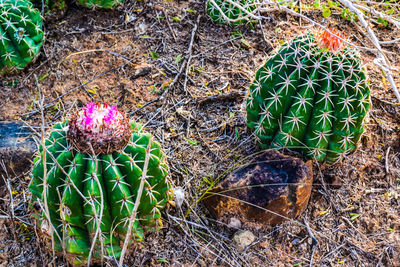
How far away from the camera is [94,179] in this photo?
1.91 meters

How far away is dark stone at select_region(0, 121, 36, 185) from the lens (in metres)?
2.65

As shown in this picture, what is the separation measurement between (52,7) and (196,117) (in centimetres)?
200

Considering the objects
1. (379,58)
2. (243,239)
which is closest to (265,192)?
(243,239)

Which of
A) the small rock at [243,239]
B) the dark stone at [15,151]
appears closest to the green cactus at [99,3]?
the dark stone at [15,151]

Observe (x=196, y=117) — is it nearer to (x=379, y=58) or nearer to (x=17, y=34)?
(x=379, y=58)

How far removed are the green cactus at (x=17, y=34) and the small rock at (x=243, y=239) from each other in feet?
7.87

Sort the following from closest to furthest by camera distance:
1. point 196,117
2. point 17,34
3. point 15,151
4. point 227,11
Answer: point 15,151 < point 196,117 < point 17,34 < point 227,11

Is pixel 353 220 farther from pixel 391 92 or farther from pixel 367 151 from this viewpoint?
pixel 391 92

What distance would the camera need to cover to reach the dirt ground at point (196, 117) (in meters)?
2.38

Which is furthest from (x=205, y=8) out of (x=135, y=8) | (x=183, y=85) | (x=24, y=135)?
(x=24, y=135)

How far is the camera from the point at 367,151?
291cm

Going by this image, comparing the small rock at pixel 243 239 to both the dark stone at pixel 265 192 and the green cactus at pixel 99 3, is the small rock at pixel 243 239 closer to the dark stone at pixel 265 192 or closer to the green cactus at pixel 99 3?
the dark stone at pixel 265 192

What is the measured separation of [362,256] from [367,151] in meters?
0.84

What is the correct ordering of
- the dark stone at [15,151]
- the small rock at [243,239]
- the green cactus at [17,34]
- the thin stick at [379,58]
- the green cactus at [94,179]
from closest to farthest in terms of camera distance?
the green cactus at [94,179]
the small rock at [243,239]
the dark stone at [15,151]
the thin stick at [379,58]
the green cactus at [17,34]
